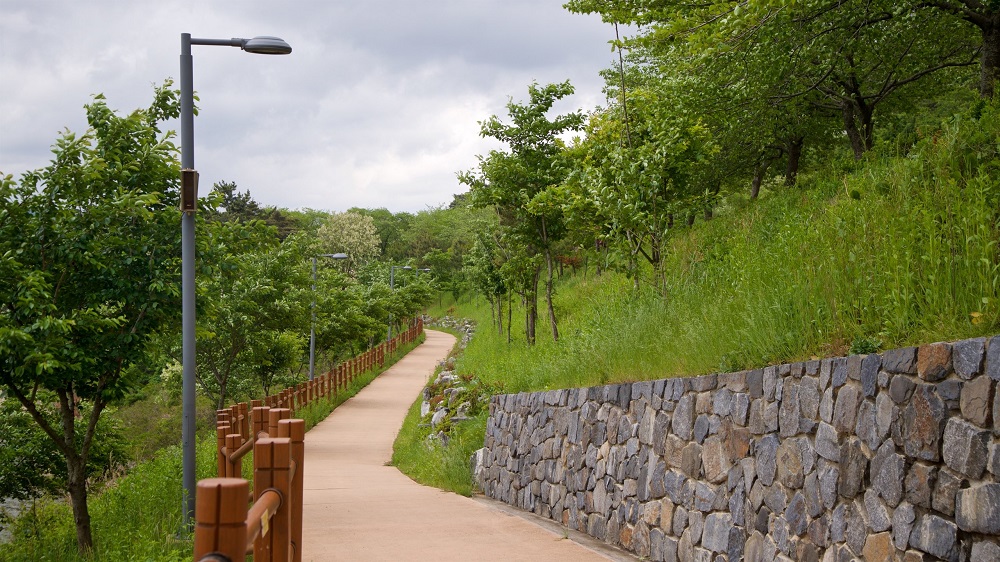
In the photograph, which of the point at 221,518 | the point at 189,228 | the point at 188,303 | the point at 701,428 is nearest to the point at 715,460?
the point at 701,428

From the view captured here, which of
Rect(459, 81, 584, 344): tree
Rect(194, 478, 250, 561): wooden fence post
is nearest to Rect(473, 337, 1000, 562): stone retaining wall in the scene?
Rect(194, 478, 250, 561): wooden fence post

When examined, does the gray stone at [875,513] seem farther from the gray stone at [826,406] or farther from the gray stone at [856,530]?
the gray stone at [826,406]

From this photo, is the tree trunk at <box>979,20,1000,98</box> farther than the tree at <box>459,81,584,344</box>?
No

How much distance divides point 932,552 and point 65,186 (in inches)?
349

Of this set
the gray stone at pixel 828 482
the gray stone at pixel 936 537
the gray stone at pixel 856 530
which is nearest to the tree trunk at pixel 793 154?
the gray stone at pixel 828 482

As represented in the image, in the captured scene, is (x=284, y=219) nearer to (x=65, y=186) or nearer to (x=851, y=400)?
(x=65, y=186)

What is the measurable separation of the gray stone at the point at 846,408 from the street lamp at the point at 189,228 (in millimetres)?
6467

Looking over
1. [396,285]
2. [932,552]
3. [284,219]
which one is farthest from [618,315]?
[284,219]

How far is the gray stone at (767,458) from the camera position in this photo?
5.75 m

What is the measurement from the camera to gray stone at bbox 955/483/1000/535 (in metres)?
3.83

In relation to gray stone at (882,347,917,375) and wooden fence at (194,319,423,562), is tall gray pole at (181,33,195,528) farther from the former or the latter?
gray stone at (882,347,917,375)

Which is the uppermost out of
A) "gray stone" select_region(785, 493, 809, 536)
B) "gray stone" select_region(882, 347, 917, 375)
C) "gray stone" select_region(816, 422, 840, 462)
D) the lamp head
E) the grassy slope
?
the lamp head

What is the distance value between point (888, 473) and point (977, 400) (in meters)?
0.77

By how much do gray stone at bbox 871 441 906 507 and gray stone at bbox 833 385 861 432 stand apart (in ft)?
0.94
